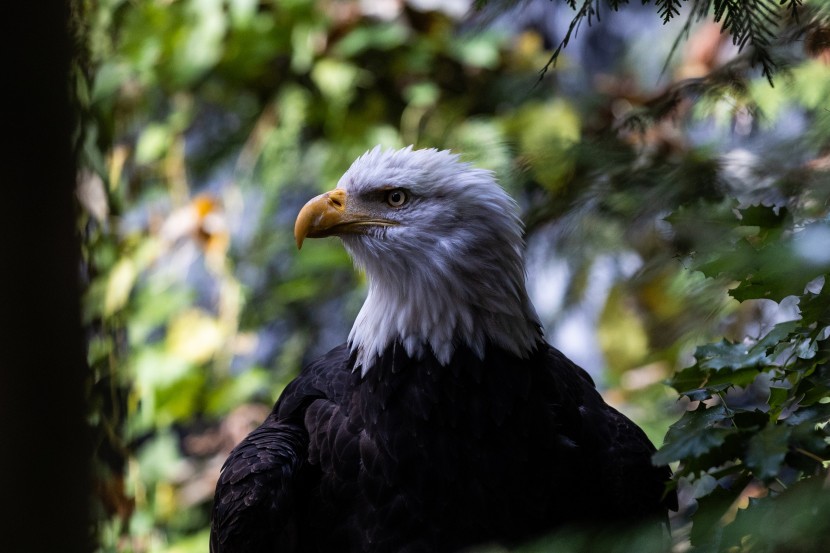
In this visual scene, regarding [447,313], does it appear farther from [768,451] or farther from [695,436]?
[768,451]

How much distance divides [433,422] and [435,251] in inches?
20.7

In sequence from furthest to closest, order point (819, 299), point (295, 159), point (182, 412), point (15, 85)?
point (295, 159)
point (182, 412)
point (819, 299)
point (15, 85)

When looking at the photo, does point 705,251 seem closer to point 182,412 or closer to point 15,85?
point 15,85

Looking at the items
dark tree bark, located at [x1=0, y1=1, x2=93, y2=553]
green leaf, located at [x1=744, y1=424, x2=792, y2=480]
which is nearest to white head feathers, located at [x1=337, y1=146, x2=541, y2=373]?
green leaf, located at [x1=744, y1=424, x2=792, y2=480]

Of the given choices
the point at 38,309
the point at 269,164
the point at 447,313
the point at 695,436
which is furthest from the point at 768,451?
the point at 269,164

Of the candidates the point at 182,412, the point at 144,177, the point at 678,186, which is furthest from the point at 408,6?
the point at 678,186

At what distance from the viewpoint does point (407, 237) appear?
2.82m

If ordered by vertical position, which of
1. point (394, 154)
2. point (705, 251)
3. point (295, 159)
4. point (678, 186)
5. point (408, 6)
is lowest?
point (705, 251)

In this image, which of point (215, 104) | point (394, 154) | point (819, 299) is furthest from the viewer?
point (215, 104)

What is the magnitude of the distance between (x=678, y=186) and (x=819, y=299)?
735 mm

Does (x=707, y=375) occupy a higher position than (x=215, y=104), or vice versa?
(x=215, y=104)

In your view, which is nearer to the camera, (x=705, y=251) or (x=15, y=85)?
(x=15, y=85)

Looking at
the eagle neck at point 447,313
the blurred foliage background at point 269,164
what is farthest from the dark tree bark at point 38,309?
the blurred foliage background at point 269,164

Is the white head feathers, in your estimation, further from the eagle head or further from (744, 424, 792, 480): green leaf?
(744, 424, 792, 480): green leaf
